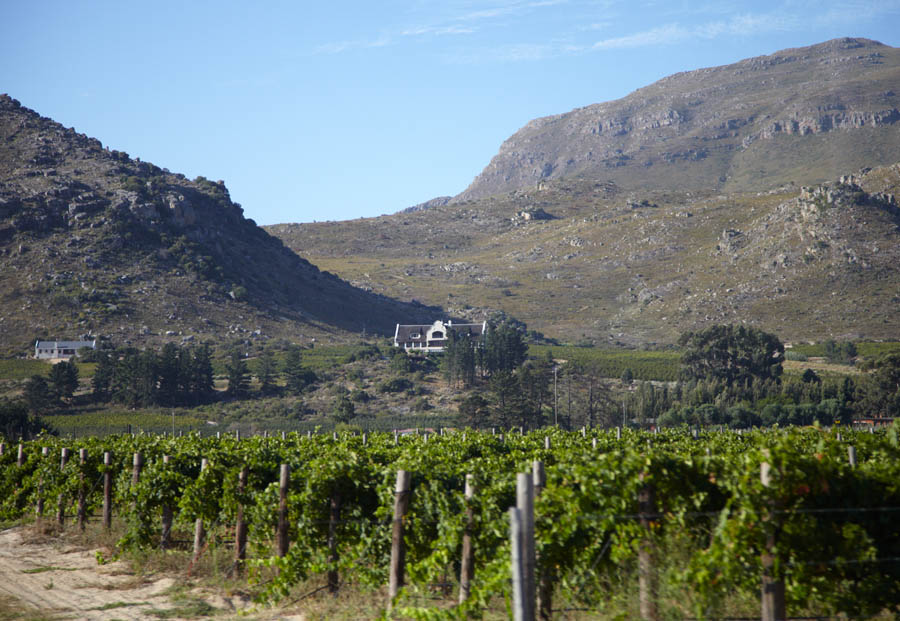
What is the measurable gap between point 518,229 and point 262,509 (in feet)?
622

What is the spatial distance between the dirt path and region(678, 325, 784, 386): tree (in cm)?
7477

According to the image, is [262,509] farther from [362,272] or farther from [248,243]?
[362,272]

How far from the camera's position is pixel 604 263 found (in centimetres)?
15300

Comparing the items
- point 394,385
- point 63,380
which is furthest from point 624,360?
point 63,380

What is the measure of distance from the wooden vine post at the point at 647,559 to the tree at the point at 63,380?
7668 cm

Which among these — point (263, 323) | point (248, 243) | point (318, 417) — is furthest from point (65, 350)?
point (248, 243)

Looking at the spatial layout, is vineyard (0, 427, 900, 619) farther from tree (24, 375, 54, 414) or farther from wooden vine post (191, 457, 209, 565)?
tree (24, 375, 54, 414)

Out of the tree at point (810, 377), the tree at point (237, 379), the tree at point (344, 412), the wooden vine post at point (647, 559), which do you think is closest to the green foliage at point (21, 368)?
the tree at point (237, 379)

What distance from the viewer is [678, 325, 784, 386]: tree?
270 feet

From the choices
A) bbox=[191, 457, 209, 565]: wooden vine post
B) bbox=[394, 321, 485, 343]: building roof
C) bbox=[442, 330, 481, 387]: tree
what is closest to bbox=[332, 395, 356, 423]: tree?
bbox=[442, 330, 481, 387]: tree

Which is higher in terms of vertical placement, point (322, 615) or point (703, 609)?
point (703, 609)

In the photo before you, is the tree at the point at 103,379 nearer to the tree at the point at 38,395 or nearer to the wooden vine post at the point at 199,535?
the tree at the point at 38,395

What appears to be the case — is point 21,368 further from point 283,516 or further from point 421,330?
point 283,516

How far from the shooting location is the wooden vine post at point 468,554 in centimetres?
929
